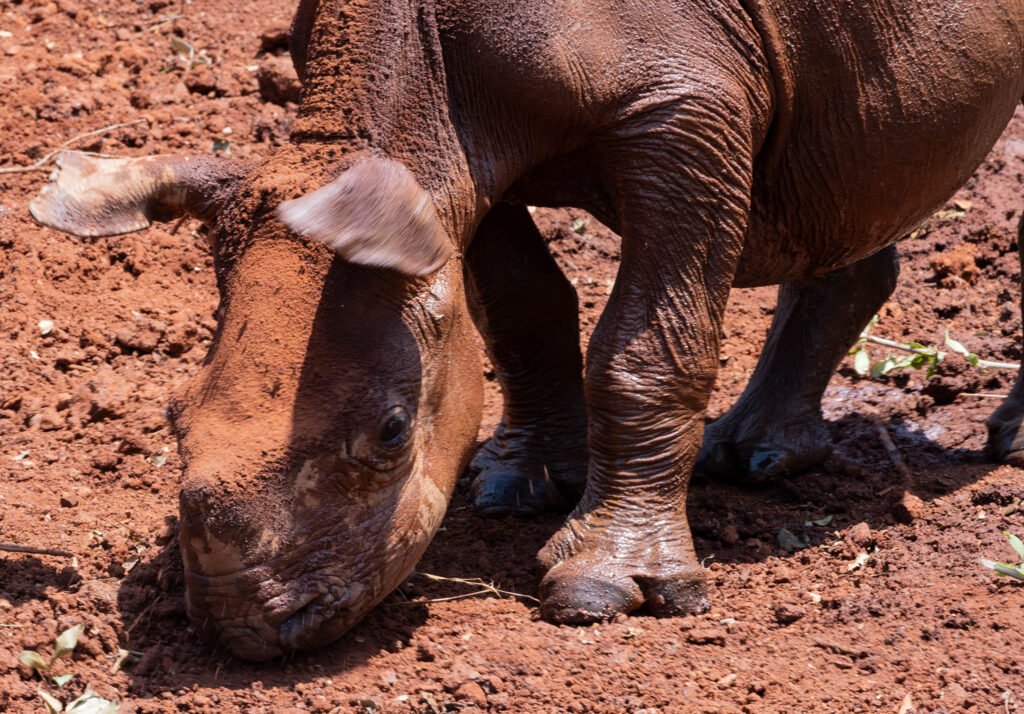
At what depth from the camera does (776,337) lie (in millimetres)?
6969

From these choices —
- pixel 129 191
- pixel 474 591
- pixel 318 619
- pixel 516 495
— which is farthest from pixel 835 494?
pixel 129 191

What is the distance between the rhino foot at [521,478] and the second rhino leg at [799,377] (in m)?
0.71

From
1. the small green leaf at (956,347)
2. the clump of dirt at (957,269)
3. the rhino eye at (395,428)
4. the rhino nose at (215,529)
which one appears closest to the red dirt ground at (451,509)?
the clump of dirt at (957,269)

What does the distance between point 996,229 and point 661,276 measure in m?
4.25

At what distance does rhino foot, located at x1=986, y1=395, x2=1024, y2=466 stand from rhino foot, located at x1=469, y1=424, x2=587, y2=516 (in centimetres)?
183

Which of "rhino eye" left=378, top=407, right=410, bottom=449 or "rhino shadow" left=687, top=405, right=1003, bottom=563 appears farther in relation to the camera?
"rhino shadow" left=687, top=405, right=1003, bottom=563

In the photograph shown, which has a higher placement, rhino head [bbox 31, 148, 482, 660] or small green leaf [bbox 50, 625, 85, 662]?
rhino head [bbox 31, 148, 482, 660]

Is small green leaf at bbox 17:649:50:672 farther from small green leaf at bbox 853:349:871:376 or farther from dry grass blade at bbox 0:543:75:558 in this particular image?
small green leaf at bbox 853:349:871:376

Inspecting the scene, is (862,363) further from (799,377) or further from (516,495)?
(516,495)

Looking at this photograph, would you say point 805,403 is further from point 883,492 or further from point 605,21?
point 605,21

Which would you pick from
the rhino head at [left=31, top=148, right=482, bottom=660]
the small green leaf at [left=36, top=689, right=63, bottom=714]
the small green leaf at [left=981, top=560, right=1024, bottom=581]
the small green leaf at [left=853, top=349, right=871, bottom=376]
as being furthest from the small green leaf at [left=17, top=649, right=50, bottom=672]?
the small green leaf at [left=853, top=349, right=871, bottom=376]

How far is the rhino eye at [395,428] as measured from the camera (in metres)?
4.60

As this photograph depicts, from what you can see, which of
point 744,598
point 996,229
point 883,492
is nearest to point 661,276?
point 744,598

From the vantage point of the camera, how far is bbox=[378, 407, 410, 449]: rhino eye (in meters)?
4.60
